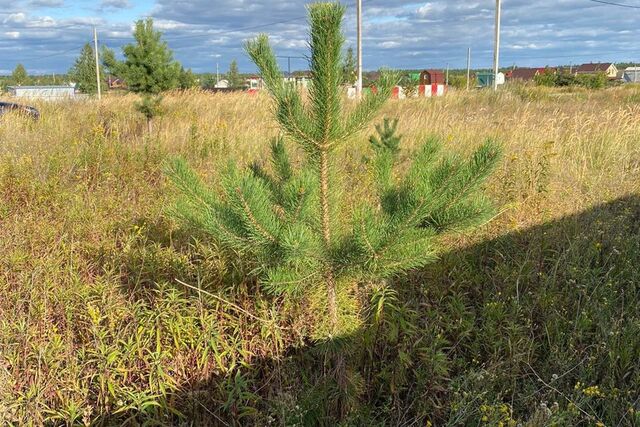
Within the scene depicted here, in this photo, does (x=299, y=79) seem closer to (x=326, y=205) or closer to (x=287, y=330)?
(x=326, y=205)

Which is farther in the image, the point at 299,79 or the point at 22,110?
the point at 22,110

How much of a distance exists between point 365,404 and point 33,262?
6.42 feet

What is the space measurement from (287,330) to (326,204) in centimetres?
76

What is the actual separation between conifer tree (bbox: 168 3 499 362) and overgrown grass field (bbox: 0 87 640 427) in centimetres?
20

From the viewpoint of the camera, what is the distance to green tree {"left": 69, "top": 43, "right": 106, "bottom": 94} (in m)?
35.0

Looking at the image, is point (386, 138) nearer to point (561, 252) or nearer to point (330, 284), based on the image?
point (561, 252)

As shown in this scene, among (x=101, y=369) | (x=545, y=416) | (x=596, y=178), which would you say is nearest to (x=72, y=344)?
(x=101, y=369)

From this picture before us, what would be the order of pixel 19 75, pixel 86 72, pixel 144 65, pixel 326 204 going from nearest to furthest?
pixel 326 204
pixel 144 65
pixel 86 72
pixel 19 75

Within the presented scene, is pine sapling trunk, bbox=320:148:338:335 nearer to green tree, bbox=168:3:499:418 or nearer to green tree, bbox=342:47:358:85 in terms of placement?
green tree, bbox=168:3:499:418

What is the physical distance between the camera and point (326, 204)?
75.6 inches

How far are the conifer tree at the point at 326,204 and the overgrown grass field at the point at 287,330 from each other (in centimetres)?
20

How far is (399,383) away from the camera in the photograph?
2266 mm

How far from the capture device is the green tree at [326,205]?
1.66 meters

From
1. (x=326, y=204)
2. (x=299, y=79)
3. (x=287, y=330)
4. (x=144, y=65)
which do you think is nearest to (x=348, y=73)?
(x=299, y=79)
